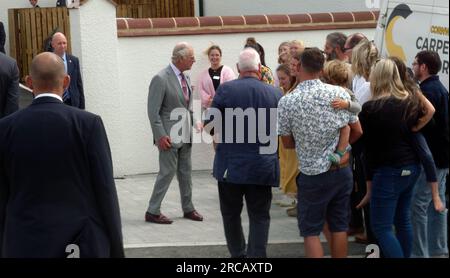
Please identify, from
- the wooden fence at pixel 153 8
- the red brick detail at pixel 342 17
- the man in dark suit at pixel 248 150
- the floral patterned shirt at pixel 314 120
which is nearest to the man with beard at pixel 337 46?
the man in dark suit at pixel 248 150

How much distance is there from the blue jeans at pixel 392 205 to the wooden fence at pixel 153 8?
1312cm

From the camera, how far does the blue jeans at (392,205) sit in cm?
764

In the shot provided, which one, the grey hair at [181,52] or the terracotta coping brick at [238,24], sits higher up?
the grey hair at [181,52]

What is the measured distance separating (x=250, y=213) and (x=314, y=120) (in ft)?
3.95

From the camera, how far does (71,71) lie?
1189 cm

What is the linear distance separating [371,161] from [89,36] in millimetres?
5881

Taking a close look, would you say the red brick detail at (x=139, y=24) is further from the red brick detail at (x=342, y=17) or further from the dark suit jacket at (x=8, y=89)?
the dark suit jacket at (x=8, y=89)

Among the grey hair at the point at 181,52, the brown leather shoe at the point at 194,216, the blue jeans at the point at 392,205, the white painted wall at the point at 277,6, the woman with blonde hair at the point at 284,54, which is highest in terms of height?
the grey hair at the point at 181,52

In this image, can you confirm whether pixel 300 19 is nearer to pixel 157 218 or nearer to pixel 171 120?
pixel 171 120

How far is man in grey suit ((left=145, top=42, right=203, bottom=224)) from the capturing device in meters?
9.95

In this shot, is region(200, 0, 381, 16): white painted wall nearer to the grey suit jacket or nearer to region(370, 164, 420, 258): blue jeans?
the grey suit jacket

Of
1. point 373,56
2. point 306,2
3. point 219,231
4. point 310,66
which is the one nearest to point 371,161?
point 310,66

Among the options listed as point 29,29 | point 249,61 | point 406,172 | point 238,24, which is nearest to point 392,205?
point 406,172

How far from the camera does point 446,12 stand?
31.1 ft
